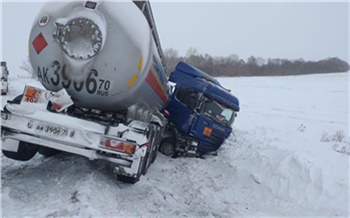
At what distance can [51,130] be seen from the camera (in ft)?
15.3

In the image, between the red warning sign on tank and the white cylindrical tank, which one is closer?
the white cylindrical tank

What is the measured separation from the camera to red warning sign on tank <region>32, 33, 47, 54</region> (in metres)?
4.95

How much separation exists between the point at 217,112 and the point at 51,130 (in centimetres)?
563

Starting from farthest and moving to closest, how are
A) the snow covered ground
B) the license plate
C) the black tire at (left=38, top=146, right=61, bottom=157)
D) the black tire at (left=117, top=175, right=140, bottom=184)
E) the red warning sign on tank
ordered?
1. the black tire at (left=38, top=146, right=61, bottom=157)
2. the black tire at (left=117, top=175, right=140, bottom=184)
3. the red warning sign on tank
4. the license plate
5. the snow covered ground

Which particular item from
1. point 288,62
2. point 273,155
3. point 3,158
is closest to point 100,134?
point 3,158

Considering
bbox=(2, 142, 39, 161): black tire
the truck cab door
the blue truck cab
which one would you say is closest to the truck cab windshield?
the blue truck cab

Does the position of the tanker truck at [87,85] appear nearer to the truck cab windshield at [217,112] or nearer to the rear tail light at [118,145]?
the rear tail light at [118,145]

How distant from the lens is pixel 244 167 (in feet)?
25.4

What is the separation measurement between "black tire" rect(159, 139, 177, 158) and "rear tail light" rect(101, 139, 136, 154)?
4.38m

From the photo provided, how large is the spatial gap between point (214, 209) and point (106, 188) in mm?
1927

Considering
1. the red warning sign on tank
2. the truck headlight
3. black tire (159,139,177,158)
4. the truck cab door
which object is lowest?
black tire (159,139,177,158)

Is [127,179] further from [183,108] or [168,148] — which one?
A: [183,108]

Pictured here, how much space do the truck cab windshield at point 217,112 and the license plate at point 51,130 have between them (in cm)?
511

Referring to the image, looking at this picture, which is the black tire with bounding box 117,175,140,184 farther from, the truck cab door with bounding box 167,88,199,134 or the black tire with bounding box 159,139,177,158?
the truck cab door with bounding box 167,88,199,134
